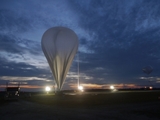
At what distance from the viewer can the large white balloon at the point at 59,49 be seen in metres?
35.9

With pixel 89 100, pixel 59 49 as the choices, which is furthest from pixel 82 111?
pixel 59 49

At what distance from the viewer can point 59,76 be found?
3594 cm

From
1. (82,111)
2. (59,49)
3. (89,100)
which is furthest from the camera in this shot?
(59,49)

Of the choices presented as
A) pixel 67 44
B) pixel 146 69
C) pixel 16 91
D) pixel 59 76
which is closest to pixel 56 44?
pixel 67 44

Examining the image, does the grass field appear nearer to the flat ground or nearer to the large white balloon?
the flat ground

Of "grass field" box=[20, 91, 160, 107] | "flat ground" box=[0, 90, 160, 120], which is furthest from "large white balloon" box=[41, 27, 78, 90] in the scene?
"flat ground" box=[0, 90, 160, 120]

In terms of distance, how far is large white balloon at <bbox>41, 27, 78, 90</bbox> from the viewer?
118ft

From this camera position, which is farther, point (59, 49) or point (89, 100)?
point (59, 49)

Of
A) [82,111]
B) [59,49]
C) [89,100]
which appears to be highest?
Answer: [59,49]

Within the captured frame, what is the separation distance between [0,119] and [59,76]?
20.1 m

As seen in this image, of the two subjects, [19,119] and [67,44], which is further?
[67,44]

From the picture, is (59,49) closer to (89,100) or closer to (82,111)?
(89,100)

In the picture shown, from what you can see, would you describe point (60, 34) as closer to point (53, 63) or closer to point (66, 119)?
point (53, 63)

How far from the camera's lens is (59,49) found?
36.3 m
